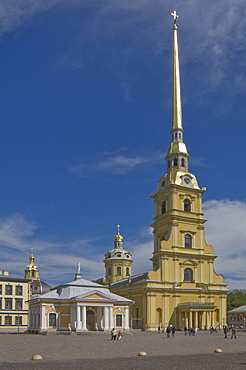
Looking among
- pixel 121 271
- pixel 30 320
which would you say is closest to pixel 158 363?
pixel 30 320

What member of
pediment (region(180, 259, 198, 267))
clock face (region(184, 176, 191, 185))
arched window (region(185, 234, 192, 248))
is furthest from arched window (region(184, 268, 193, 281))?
clock face (region(184, 176, 191, 185))

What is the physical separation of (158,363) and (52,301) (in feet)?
128

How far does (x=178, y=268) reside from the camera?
2685 inches

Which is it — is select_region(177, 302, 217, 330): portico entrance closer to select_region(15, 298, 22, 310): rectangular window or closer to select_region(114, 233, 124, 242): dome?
select_region(15, 298, 22, 310): rectangular window

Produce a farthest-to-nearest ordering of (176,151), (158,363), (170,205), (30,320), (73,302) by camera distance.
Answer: (176,151), (170,205), (30,320), (73,302), (158,363)

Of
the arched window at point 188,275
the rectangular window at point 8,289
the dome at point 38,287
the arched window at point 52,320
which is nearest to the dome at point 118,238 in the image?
the dome at point 38,287

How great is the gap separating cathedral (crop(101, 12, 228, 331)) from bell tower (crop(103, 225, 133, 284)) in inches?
773

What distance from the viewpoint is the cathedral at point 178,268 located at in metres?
65.7

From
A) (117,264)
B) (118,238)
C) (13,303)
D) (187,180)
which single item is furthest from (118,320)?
(118,238)

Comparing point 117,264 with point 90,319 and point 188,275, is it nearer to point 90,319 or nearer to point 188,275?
point 188,275

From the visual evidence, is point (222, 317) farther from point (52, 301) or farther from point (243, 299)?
point (243, 299)

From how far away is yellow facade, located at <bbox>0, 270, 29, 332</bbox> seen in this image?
78.8 metres

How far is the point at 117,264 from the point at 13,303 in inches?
1018

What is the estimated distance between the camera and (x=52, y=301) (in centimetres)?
5559
